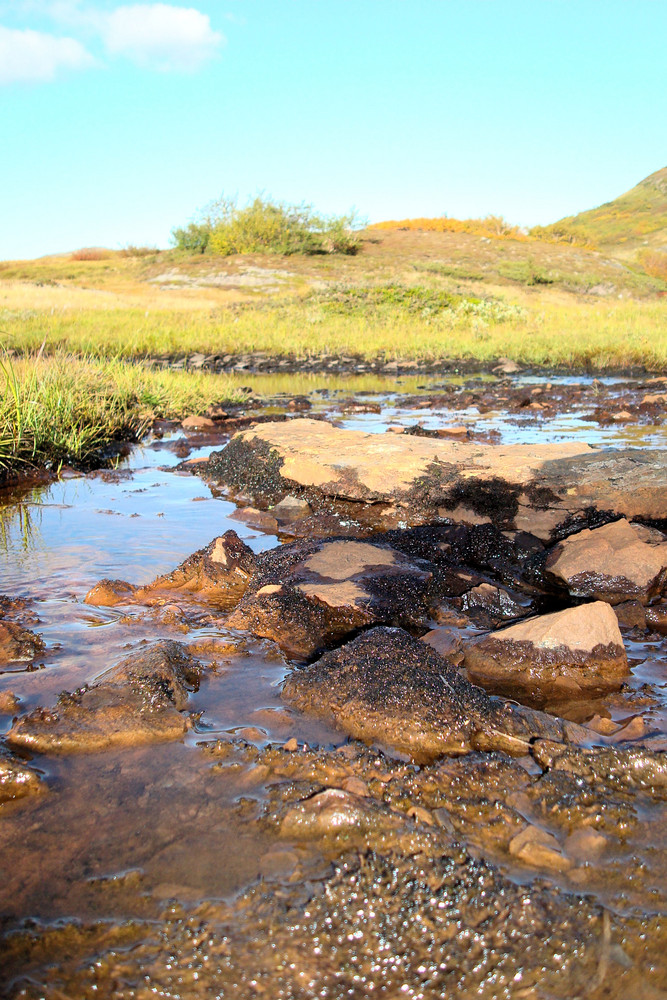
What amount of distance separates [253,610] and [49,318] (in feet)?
52.7

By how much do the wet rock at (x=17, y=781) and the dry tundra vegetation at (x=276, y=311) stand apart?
414 cm

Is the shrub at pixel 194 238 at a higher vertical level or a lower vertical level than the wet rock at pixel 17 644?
higher

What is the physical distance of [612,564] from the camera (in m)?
3.17

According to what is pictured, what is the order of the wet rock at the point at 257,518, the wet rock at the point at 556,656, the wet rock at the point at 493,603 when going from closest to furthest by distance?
1. the wet rock at the point at 556,656
2. the wet rock at the point at 493,603
3. the wet rock at the point at 257,518

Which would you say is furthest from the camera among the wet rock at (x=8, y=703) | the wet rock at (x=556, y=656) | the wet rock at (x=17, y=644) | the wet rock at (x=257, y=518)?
the wet rock at (x=257, y=518)

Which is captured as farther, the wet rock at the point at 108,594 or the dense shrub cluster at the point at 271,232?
the dense shrub cluster at the point at 271,232

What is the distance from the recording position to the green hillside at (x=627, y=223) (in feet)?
169

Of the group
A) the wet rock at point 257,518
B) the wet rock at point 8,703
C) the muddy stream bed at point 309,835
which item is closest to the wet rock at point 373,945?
the muddy stream bed at point 309,835

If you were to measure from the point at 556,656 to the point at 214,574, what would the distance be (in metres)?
1.53

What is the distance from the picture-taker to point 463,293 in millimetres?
23484

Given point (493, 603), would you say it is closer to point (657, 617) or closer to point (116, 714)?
point (657, 617)

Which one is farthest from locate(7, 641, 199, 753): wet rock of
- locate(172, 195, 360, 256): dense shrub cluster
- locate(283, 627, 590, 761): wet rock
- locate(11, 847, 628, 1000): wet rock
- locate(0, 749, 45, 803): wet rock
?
locate(172, 195, 360, 256): dense shrub cluster

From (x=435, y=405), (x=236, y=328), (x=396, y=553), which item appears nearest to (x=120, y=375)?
(x=435, y=405)

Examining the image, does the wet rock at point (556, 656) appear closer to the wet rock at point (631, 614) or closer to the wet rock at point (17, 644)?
the wet rock at point (631, 614)
